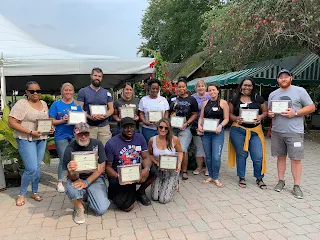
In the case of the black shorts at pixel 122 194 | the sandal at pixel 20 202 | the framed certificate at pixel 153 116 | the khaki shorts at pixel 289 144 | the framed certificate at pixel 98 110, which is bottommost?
the sandal at pixel 20 202

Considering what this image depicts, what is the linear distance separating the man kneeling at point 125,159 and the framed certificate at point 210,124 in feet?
3.96

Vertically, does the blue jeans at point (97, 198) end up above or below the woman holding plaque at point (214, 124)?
below

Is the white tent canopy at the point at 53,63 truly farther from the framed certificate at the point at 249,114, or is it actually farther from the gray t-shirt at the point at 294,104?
the gray t-shirt at the point at 294,104

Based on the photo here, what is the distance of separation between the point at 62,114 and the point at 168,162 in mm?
1817

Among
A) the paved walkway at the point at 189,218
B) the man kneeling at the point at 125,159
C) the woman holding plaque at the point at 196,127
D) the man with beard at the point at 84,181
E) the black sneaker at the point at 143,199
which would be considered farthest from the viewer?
the woman holding plaque at the point at 196,127

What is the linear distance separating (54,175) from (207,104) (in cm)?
Answer: 336

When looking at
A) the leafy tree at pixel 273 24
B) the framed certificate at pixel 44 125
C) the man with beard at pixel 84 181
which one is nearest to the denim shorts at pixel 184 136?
the man with beard at pixel 84 181

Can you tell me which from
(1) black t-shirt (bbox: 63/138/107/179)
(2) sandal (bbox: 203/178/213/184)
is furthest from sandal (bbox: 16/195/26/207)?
(2) sandal (bbox: 203/178/213/184)

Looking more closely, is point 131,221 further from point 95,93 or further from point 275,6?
point 275,6

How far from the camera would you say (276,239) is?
3096 millimetres

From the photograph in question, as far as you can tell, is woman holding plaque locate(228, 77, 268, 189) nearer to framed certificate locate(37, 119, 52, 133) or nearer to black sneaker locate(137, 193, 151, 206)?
black sneaker locate(137, 193, 151, 206)

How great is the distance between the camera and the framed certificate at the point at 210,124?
4.53m

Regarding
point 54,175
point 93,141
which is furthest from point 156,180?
point 54,175

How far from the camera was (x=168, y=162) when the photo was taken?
395cm
